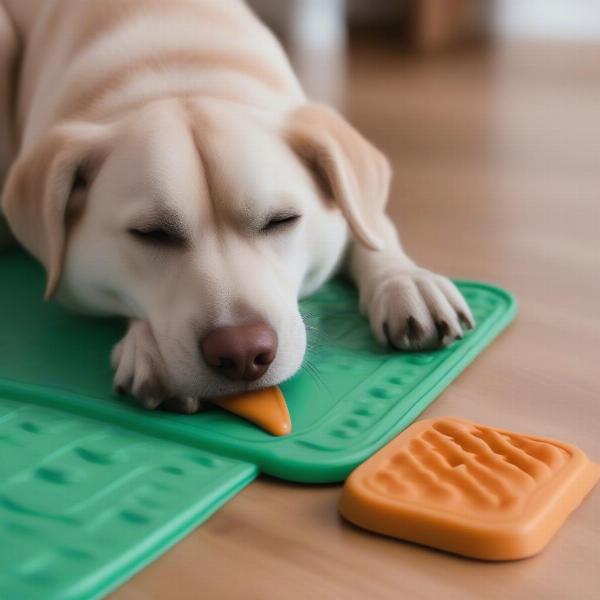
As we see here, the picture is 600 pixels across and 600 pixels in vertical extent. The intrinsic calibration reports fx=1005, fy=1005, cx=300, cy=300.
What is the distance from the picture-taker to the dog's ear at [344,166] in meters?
1.88

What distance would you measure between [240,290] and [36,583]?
1.90 feet

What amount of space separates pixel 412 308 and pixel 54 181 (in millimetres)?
688

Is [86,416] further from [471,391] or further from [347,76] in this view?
[347,76]

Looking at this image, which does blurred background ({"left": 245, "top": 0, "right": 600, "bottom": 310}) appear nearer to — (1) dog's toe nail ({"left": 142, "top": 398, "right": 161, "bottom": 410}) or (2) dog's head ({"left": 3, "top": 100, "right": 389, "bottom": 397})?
(2) dog's head ({"left": 3, "top": 100, "right": 389, "bottom": 397})

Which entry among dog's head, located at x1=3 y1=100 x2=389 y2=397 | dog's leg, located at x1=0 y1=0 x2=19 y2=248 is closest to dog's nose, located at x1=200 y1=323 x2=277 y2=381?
dog's head, located at x1=3 y1=100 x2=389 y2=397

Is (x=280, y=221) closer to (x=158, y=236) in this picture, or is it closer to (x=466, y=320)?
(x=158, y=236)

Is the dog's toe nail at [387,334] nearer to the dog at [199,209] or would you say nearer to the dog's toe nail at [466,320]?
the dog at [199,209]

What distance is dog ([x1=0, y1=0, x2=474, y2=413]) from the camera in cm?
161

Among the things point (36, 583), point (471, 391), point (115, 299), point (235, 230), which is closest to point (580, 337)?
point (471, 391)

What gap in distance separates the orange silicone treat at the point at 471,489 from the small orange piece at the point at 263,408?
0.17 m

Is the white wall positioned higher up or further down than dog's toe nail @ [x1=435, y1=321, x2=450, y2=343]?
further down

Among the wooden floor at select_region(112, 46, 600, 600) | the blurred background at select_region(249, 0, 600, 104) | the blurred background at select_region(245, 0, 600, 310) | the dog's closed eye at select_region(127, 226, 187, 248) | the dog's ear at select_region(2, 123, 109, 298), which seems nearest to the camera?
the wooden floor at select_region(112, 46, 600, 600)

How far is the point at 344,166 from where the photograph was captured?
1900mm

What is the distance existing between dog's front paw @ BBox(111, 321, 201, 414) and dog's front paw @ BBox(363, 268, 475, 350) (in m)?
0.41
